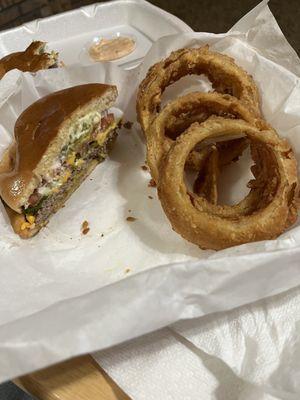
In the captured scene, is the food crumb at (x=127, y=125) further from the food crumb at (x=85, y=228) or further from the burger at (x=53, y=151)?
the food crumb at (x=85, y=228)

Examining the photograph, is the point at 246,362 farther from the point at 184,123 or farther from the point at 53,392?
the point at 184,123

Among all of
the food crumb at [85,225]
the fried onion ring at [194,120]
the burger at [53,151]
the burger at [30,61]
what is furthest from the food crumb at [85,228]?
the burger at [30,61]

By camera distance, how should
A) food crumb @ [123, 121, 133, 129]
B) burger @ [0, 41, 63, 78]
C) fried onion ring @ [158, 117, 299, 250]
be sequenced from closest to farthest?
fried onion ring @ [158, 117, 299, 250] < food crumb @ [123, 121, 133, 129] < burger @ [0, 41, 63, 78]

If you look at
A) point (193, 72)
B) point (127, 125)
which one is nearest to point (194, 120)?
point (193, 72)

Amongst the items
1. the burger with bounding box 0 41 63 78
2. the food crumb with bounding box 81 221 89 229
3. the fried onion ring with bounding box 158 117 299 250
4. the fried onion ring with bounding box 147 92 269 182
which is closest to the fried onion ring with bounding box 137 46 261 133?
the fried onion ring with bounding box 147 92 269 182

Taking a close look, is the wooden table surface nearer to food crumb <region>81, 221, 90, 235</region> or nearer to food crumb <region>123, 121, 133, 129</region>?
food crumb <region>81, 221, 90, 235</region>

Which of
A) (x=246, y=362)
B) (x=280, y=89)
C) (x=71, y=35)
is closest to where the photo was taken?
(x=246, y=362)

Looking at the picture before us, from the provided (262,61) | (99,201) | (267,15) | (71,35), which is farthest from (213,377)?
(71,35)
